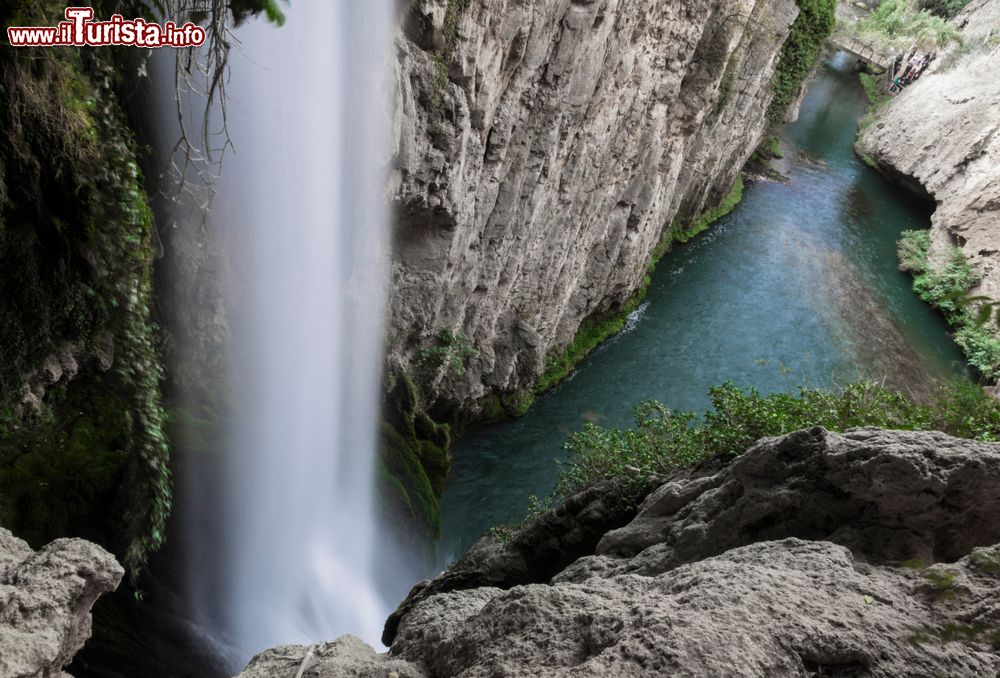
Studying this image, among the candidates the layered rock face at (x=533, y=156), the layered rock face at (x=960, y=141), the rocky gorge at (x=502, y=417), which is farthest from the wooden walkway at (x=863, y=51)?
the rocky gorge at (x=502, y=417)

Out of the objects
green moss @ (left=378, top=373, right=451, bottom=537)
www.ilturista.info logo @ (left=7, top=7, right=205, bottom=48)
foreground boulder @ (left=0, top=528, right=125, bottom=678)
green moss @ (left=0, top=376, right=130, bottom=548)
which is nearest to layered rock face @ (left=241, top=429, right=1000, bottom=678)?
foreground boulder @ (left=0, top=528, right=125, bottom=678)

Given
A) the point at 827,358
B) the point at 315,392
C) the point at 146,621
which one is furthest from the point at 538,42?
the point at 827,358

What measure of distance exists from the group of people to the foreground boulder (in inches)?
1794

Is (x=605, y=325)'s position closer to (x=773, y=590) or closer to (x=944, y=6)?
(x=773, y=590)

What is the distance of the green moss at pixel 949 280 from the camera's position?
2145 cm

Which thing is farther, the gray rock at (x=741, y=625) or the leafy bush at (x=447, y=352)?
the leafy bush at (x=447, y=352)

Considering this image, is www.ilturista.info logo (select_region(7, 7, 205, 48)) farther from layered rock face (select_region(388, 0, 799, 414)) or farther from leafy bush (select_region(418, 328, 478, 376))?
leafy bush (select_region(418, 328, 478, 376))

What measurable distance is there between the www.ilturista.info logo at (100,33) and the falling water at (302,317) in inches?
85.3

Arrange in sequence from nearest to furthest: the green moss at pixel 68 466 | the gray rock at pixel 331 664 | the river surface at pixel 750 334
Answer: the gray rock at pixel 331 664 → the green moss at pixel 68 466 → the river surface at pixel 750 334

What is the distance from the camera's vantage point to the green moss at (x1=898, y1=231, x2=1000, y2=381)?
70.4ft

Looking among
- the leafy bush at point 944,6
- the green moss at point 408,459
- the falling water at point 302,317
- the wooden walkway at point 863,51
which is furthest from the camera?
the wooden walkway at point 863,51

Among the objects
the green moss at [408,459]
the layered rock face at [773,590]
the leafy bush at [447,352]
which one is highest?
the layered rock face at [773,590]

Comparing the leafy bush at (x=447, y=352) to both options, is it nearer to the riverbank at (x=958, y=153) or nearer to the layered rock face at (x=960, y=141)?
the riverbank at (x=958, y=153)

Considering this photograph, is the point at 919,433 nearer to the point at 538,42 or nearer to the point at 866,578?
the point at 866,578
